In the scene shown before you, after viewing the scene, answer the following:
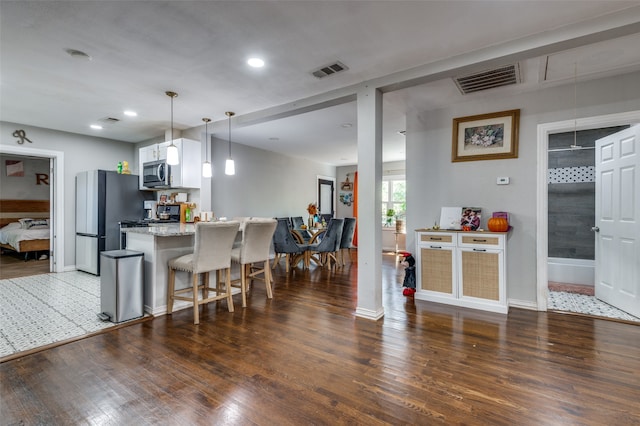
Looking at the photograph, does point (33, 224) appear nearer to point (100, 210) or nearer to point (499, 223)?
point (100, 210)

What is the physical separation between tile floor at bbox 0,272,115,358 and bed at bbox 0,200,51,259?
2.24 m

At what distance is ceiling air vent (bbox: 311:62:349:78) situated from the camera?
2904mm

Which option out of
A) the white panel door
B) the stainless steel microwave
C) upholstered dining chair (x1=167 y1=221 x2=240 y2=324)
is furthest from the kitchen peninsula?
the white panel door

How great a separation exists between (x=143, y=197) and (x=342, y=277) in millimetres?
3960

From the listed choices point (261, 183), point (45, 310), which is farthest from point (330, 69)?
point (261, 183)

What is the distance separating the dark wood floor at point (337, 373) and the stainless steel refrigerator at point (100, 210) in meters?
2.90

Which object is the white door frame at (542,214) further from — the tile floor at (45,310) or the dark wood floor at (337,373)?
the tile floor at (45,310)

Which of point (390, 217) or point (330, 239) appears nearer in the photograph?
point (330, 239)

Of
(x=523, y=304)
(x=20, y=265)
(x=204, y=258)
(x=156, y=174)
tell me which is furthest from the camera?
(x=20, y=265)

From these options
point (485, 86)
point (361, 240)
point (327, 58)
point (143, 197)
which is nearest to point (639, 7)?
point (485, 86)

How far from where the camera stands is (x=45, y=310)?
336 centimetres

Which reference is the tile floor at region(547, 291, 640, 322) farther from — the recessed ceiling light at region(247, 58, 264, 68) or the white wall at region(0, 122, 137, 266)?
the white wall at region(0, 122, 137, 266)

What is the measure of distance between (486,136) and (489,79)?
745mm

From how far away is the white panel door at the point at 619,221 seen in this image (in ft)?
10.3
